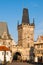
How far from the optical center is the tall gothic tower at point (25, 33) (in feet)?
249

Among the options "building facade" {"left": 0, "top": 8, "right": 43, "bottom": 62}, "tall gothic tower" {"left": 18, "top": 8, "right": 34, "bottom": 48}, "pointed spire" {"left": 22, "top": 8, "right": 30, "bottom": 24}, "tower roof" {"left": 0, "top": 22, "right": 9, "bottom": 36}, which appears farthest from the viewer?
"tower roof" {"left": 0, "top": 22, "right": 9, "bottom": 36}

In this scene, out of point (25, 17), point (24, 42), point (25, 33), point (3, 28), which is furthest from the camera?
point (3, 28)

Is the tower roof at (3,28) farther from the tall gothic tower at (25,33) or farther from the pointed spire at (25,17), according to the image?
the pointed spire at (25,17)

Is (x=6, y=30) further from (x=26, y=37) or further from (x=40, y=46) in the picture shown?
(x=40, y=46)

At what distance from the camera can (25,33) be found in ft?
250

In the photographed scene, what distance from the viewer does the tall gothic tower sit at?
75.8m

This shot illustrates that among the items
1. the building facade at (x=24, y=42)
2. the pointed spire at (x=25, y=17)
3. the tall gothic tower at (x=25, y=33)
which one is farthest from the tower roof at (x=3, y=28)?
the pointed spire at (x=25, y=17)

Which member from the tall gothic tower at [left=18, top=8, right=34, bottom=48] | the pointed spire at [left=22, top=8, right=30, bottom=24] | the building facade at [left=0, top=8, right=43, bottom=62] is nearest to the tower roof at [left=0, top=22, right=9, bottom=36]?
the building facade at [left=0, top=8, right=43, bottom=62]

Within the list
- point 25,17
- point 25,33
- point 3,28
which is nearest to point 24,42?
point 25,33

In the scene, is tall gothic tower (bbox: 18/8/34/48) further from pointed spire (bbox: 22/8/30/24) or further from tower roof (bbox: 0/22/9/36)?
tower roof (bbox: 0/22/9/36)

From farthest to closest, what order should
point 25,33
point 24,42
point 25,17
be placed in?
point 25,17, point 25,33, point 24,42

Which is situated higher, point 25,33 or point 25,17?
point 25,17

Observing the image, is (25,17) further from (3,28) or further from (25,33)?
(3,28)

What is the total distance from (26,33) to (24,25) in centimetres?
303
